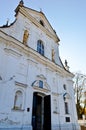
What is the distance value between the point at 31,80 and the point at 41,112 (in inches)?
110

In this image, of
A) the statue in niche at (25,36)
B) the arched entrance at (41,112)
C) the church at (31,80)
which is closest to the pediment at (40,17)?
the church at (31,80)

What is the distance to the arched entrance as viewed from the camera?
923 cm

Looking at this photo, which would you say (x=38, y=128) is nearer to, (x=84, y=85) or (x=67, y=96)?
(x=67, y=96)

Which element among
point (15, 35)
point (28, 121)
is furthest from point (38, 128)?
point (15, 35)

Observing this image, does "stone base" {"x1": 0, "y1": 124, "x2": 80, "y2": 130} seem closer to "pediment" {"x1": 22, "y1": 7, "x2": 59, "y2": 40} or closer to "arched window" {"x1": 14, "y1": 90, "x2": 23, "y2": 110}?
"arched window" {"x1": 14, "y1": 90, "x2": 23, "y2": 110}

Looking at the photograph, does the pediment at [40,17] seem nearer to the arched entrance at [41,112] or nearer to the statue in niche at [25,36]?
the statue in niche at [25,36]

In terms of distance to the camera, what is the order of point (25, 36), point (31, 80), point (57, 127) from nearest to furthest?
1. point (31, 80)
2. point (57, 127)
3. point (25, 36)

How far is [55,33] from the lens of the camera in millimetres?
Answer: 15625

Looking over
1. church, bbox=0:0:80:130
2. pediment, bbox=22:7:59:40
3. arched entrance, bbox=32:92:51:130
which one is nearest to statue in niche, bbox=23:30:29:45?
church, bbox=0:0:80:130

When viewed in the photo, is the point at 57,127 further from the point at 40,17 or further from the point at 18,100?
the point at 40,17

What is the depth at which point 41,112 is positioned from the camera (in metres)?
10.2

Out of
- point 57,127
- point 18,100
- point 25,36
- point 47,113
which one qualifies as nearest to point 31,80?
point 18,100

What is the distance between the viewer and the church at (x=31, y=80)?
26.0 ft

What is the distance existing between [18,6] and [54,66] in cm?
647
